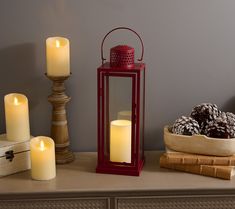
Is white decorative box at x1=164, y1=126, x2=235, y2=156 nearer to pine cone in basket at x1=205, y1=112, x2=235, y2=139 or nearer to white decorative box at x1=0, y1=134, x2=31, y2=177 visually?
pine cone in basket at x1=205, y1=112, x2=235, y2=139

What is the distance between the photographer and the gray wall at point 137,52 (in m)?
1.32

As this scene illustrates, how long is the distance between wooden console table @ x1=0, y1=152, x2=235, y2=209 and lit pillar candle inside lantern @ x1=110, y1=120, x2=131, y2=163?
8 centimetres

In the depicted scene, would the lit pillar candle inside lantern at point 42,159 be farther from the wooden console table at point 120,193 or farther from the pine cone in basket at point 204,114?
the pine cone in basket at point 204,114

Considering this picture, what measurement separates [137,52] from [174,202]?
18.6 inches

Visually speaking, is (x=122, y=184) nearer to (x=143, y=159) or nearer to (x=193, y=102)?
(x=143, y=159)

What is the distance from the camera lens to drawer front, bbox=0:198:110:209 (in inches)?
44.7

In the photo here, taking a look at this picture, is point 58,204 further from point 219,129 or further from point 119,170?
point 219,129

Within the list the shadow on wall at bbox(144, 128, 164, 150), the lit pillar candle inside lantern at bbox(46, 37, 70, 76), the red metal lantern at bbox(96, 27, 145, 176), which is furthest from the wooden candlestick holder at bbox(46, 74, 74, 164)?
the shadow on wall at bbox(144, 128, 164, 150)

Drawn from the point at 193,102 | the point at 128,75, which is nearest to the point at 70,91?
the point at 128,75

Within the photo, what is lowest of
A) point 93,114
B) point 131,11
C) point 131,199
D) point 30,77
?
point 131,199

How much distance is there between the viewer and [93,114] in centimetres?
139

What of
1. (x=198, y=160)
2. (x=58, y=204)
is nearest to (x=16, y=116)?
(x=58, y=204)

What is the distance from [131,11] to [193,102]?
350 mm

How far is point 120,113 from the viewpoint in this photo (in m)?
1.22
